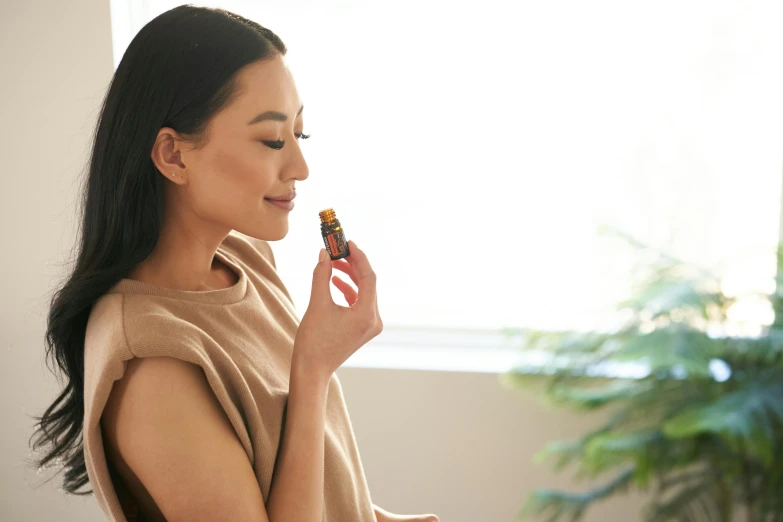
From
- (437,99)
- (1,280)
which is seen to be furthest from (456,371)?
(1,280)

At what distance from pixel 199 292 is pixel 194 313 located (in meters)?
0.04

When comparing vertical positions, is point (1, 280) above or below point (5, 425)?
above

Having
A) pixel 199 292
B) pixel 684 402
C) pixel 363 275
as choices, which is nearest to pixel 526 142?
pixel 363 275

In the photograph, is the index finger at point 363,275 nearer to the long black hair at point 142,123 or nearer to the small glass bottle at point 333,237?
the small glass bottle at point 333,237

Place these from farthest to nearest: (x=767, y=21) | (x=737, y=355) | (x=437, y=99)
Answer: (x=437, y=99), (x=767, y=21), (x=737, y=355)

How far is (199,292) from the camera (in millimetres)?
1150

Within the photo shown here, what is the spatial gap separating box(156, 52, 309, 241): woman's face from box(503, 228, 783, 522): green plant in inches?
18.1

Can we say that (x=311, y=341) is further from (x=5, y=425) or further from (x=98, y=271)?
(x=5, y=425)

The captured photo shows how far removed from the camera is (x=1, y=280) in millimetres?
2215

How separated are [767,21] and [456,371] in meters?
1.13

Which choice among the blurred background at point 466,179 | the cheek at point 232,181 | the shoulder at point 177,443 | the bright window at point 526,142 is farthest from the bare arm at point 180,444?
the bright window at point 526,142

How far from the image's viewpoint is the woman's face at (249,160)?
1.10 metres

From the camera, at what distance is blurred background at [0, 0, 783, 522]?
6.60 ft

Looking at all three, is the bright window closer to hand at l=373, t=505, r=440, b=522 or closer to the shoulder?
hand at l=373, t=505, r=440, b=522
